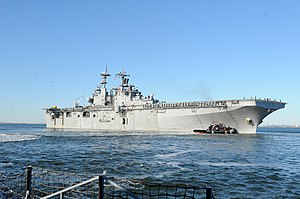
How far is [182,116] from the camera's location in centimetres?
4312

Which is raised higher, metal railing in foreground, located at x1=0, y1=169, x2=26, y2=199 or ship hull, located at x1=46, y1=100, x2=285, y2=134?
ship hull, located at x1=46, y1=100, x2=285, y2=134

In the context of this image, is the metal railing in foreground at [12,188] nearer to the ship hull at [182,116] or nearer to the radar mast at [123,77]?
the ship hull at [182,116]

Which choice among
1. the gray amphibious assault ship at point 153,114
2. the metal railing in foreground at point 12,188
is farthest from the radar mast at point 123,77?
the metal railing in foreground at point 12,188

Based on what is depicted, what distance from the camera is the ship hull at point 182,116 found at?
127 ft

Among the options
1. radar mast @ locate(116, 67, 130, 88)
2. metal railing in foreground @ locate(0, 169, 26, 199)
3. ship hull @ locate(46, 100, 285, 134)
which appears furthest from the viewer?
radar mast @ locate(116, 67, 130, 88)

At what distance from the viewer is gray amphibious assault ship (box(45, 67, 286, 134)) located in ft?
129

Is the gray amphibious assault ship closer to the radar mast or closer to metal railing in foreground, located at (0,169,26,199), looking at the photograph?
the radar mast

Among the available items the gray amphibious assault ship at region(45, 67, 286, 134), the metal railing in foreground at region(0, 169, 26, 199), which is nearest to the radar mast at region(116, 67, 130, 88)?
the gray amphibious assault ship at region(45, 67, 286, 134)

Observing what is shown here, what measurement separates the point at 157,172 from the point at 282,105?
34.7 metres

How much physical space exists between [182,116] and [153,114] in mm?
5545

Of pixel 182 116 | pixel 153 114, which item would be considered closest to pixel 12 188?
pixel 182 116

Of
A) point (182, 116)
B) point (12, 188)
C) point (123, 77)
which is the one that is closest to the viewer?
point (12, 188)

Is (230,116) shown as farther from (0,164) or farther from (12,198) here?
(12,198)

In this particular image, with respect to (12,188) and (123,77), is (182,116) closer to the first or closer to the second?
(123,77)
